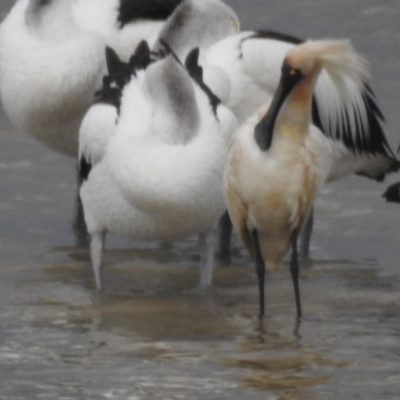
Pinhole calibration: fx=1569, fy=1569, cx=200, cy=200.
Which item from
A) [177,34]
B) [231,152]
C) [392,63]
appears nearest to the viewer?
[231,152]

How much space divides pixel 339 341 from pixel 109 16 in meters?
3.70

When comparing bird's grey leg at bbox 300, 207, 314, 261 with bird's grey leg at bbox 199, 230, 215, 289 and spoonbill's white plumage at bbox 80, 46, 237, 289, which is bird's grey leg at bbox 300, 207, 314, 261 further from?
spoonbill's white plumage at bbox 80, 46, 237, 289

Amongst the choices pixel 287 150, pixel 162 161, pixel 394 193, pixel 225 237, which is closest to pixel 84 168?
pixel 162 161

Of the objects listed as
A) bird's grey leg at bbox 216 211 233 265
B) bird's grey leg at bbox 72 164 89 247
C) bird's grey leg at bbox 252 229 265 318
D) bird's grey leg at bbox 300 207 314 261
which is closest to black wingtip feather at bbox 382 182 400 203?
bird's grey leg at bbox 300 207 314 261

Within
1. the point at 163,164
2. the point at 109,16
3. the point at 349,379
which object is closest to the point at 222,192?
the point at 163,164

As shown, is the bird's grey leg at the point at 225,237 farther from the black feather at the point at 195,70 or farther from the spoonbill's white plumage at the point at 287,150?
the spoonbill's white plumage at the point at 287,150

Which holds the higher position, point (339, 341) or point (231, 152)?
point (231, 152)

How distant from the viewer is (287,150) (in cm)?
789

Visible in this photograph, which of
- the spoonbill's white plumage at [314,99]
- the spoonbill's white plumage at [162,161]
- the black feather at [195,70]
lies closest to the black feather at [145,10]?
the spoonbill's white plumage at [314,99]

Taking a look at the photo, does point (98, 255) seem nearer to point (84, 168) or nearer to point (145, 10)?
point (84, 168)

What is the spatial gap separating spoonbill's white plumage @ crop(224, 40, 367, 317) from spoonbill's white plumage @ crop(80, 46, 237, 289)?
0.32 metres

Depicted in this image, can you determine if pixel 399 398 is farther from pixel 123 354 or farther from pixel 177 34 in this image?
pixel 177 34

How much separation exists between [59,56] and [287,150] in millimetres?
2636

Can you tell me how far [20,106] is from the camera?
33.5 ft
